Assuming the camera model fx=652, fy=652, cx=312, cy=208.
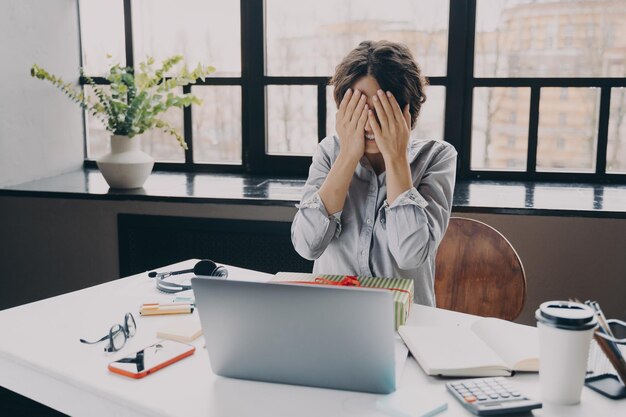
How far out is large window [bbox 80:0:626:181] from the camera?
2646 millimetres

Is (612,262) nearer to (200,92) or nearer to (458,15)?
(458,15)

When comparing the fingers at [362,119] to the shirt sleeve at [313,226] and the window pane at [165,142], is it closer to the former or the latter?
the shirt sleeve at [313,226]

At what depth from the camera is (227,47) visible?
301 centimetres

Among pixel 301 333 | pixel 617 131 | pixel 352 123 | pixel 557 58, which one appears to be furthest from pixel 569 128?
pixel 301 333

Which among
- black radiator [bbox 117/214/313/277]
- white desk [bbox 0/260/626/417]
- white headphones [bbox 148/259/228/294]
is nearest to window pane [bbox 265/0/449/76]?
black radiator [bbox 117/214/313/277]

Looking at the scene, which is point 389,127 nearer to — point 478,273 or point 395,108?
point 395,108

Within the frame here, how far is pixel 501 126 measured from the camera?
2750 mm

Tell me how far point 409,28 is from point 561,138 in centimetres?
78

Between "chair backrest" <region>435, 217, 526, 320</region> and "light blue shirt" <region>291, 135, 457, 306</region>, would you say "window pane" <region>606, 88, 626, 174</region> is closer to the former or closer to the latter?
"chair backrest" <region>435, 217, 526, 320</region>

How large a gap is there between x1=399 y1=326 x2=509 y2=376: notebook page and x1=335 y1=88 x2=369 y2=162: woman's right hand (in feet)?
1.60

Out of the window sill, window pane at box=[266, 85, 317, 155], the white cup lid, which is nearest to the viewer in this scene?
the white cup lid

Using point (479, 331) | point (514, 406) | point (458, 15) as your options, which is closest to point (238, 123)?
point (458, 15)

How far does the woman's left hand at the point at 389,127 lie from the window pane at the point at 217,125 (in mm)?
1635

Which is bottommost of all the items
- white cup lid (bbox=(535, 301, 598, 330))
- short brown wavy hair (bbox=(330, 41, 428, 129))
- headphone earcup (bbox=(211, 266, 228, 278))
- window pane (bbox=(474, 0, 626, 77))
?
headphone earcup (bbox=(211, 266, 228, 278))
